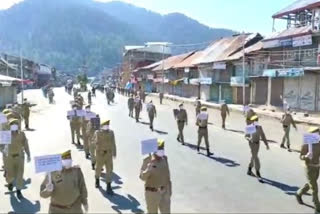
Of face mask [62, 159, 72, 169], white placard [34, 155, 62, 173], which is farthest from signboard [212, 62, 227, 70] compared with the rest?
white placard [34, 155, 62, 173]

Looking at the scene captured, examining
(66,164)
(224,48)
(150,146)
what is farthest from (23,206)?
(224,48)

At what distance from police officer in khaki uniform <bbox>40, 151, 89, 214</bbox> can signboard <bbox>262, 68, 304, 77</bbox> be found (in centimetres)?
3346

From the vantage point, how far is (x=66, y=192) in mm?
7902

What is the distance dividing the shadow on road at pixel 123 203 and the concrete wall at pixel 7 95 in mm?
38077

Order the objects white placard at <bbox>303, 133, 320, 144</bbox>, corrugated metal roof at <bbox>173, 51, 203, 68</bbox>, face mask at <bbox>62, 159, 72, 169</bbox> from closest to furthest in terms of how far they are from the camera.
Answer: face mask at <bbox>62, 159, 72, 169</bbox>, white placard at <bbox>303, 133, 320, 144</bbox>, corrugated metal roof at <bbox>173, 51, 203, 68</bbox>

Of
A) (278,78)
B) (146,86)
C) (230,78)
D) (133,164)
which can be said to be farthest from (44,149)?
(146,86)

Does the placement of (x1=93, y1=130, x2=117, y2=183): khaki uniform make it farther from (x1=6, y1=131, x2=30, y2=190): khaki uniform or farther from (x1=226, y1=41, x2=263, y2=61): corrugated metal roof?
(x1=226, y1=41, x2=263, y2=61): corrugated metal roof

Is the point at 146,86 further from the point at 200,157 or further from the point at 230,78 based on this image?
the point at 200,157

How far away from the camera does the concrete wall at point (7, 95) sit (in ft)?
161

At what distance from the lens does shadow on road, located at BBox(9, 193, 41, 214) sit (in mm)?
11547

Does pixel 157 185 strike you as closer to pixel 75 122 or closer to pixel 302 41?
pixel 75 122

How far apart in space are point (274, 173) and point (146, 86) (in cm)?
9233

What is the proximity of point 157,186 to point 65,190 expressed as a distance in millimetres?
1867

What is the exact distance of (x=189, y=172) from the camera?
15.8 m
